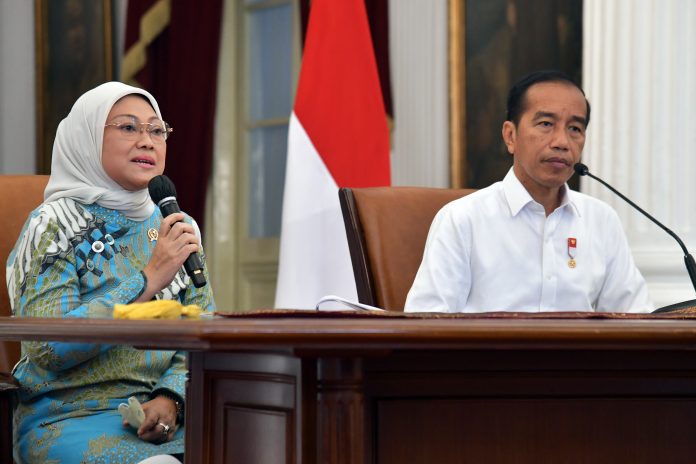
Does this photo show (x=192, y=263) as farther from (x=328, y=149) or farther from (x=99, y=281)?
(x=328, y=149)

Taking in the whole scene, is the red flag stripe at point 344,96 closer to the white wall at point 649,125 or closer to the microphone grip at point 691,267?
the white wall at point 649,125

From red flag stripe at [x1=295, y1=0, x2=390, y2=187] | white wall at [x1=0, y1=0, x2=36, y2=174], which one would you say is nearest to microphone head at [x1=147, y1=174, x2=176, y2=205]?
red flag stripe at [x1=295, y1=0, x2=390, y2=187]

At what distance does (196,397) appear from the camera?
135 cm

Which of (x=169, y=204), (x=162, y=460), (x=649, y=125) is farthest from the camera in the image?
(x=649, y=125)

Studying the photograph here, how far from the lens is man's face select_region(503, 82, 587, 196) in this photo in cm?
256

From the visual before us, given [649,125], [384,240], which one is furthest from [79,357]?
[649,125]

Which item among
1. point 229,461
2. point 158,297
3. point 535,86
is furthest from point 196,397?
point 535,86

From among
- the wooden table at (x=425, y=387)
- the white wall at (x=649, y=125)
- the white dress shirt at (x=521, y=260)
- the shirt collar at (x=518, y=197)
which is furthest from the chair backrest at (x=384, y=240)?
the wooden table at (x=425, y=387)

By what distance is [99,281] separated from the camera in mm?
2021

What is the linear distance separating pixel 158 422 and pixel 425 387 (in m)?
0.78

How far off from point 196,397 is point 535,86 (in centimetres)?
155

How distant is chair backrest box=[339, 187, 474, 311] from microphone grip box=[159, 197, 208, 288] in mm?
520

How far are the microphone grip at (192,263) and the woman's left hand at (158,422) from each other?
0.76 feet

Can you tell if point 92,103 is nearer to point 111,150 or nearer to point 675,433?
point 111,150
